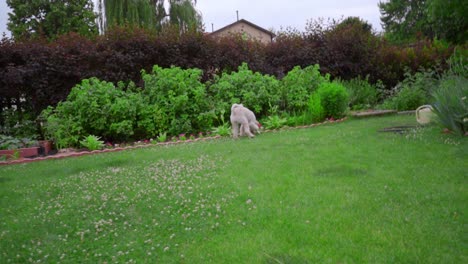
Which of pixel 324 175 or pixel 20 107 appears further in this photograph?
pixel 20 107

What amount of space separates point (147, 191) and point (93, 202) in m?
0.57

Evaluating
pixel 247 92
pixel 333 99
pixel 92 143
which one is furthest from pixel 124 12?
pixel 333 99

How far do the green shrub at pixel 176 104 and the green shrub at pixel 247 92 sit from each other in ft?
1.42

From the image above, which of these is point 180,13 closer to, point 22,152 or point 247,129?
point 22,152

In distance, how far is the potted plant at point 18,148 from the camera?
7.49 meters

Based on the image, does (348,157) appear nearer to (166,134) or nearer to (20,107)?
(166,134)

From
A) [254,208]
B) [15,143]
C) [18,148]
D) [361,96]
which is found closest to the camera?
[254,208]

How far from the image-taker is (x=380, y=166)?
14.6ft

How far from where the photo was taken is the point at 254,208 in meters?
3.38

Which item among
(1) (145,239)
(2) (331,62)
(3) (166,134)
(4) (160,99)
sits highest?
(2) (331,62)

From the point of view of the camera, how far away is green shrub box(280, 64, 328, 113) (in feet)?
32.3

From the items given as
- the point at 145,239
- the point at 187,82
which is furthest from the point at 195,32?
the point at 145,239

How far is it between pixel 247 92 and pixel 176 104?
6.23 feet

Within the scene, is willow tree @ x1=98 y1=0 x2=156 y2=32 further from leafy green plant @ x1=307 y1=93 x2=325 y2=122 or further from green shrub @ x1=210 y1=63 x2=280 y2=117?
leafy green plant @ x1=307 y1=93 x2=325 y2=122
